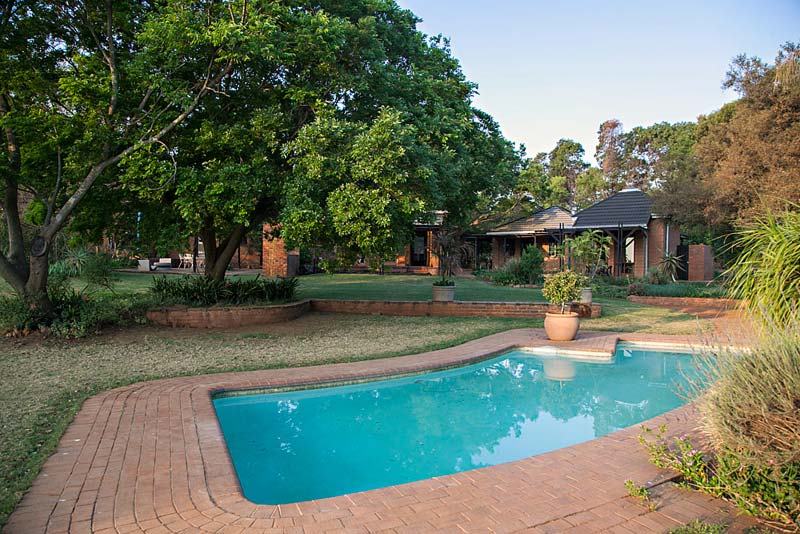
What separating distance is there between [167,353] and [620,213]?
77.9 feet

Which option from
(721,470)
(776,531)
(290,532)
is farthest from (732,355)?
(290,532)

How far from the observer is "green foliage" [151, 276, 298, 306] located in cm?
1189

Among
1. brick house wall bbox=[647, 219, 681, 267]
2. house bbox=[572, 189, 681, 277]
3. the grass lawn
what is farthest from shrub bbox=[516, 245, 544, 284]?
brick house wall bbox=[647, 219, 681, 267]

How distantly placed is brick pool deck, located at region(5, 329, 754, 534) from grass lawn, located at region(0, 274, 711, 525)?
1.06 feet

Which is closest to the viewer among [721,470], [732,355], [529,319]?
[721,470]

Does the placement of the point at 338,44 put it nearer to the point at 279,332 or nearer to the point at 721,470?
the point at 279,332

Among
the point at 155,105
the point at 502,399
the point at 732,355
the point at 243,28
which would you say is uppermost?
the point at 243,28

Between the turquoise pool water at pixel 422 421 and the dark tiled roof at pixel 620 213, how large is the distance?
1735 cm

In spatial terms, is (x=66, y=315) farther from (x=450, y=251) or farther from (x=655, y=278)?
(x=655, y=278)

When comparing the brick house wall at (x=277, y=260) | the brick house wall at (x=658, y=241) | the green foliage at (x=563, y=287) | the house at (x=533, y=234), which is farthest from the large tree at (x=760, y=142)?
the brick house wall at (x=277, y=260)

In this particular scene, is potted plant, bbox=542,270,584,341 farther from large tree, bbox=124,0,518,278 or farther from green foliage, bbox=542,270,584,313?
large tree, bbox=124,0,518,278

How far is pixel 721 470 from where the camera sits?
358cm

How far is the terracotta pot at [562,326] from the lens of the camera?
407 inches

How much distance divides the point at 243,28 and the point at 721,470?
341 inches
